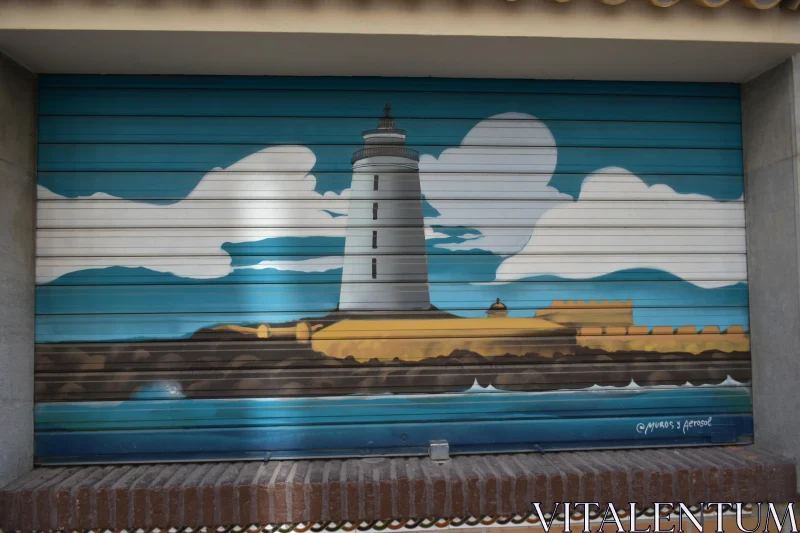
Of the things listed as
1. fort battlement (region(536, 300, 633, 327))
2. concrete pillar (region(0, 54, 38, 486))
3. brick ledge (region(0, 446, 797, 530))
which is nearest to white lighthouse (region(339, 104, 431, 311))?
fort battlement (region(536, 300, 633, 327))

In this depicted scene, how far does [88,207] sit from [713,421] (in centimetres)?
475

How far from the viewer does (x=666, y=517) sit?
11.5 feet

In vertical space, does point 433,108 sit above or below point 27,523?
above

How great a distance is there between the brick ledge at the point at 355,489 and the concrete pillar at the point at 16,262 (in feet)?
0.92

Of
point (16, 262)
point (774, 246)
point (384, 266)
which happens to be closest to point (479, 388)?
point (384, 266)

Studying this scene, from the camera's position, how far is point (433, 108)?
390cm

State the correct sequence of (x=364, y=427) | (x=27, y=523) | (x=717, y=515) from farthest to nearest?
(x=364, y=427) < (x=717, y=515) < (x=27, y=523)

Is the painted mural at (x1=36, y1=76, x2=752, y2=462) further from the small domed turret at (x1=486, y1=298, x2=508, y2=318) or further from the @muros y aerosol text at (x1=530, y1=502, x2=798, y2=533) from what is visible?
the @muros y aerosol text at (x1=530, y1=502, x2=798, y2=533)

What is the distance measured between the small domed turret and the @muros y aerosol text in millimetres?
1258

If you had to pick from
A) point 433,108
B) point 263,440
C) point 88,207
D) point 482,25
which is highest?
point 482,25

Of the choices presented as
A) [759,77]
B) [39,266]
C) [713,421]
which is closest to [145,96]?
[39,266]

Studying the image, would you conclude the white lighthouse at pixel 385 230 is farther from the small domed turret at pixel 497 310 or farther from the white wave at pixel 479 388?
the white wave at pixel 479 388

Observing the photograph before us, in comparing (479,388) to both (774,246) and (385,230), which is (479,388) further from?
(774,246)

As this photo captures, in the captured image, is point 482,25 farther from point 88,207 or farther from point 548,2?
point 88,207
